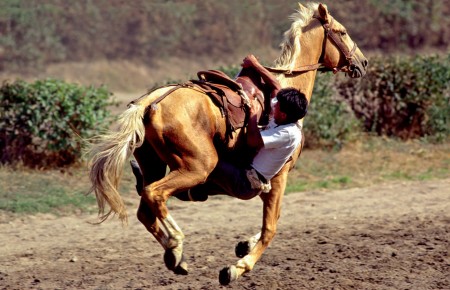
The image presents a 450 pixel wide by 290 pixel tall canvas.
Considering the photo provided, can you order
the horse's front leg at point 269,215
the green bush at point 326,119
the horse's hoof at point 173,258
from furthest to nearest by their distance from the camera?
the green bush at point 326,119 → the horse's front leg at point 269,215 → the horse's hoof at point 173,258

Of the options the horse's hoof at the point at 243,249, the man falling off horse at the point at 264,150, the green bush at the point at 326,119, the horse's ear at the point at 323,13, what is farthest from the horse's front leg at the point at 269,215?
the green bush at the point at 326,119

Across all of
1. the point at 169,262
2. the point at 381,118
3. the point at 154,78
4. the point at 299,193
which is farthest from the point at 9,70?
the point at 169,262

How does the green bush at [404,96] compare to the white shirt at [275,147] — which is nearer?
the white shirt at [275,147]

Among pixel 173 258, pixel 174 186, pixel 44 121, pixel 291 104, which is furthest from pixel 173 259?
pixel 44 121

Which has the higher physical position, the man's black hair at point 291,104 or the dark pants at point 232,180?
the man's black hair at point 291,104

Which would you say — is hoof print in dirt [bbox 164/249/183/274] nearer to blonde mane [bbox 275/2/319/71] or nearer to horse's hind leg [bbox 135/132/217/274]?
horse's hind leg [bbox 135/132/217/274]

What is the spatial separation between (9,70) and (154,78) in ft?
13.3

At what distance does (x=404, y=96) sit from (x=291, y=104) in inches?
310

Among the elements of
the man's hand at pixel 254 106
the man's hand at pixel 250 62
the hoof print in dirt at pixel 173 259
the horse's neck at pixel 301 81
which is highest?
the man's hand at pixel 250 62

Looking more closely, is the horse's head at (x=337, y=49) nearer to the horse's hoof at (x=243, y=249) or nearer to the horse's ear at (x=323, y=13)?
the horse's ear at (x=323, y=13)

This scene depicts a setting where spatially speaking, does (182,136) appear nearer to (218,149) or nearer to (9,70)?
(218,149)

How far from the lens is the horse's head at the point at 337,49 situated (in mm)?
6965

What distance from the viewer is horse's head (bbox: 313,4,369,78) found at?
274 inches

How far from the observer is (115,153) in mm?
5668
